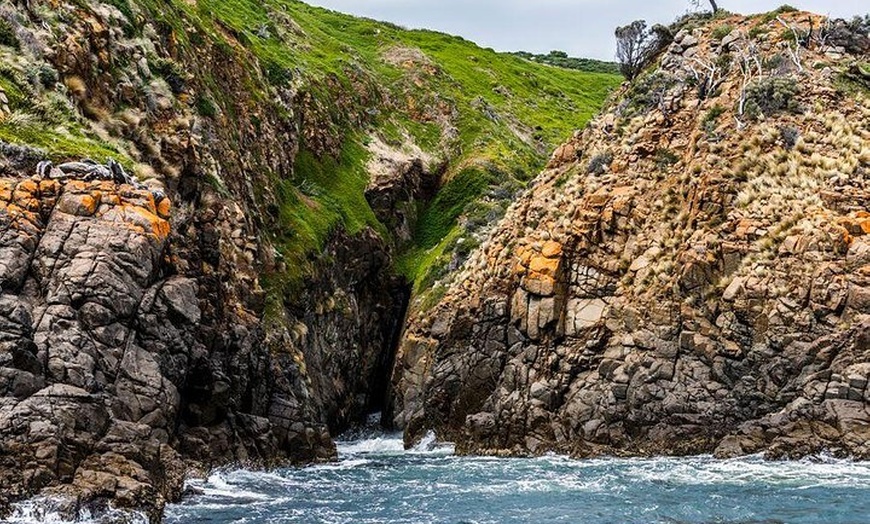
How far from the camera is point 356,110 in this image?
7812 cm

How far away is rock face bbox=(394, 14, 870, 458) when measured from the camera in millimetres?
33406

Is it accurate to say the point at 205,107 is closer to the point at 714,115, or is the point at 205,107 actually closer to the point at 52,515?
the point at 714,115

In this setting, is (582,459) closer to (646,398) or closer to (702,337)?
(646,398)

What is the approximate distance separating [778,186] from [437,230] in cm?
3656

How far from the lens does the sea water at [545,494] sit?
22.3 m

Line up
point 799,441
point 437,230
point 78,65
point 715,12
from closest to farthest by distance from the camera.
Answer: point 799,441, point 78,65, point 715,12, point 437,230

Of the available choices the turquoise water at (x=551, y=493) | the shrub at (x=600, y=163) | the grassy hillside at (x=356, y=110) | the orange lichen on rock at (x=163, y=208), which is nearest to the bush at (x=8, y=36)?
the grassy hillside at (x=356, y=110)

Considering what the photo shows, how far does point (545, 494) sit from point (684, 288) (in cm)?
1516

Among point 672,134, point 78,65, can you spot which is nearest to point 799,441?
point 672,134

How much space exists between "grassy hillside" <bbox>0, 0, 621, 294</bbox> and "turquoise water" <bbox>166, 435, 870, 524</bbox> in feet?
45.5

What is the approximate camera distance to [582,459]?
119 feet

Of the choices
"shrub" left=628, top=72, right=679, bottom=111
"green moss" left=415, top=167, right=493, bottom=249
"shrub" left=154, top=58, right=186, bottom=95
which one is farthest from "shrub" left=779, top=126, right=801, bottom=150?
"green moss" left=415, top=167, right=493, bottom=249

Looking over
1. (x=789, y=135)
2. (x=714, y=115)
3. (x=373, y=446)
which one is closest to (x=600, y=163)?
(x=714, y=115)

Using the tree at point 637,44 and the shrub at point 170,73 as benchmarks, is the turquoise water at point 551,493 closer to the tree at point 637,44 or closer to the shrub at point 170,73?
the shrub at point 170,73
